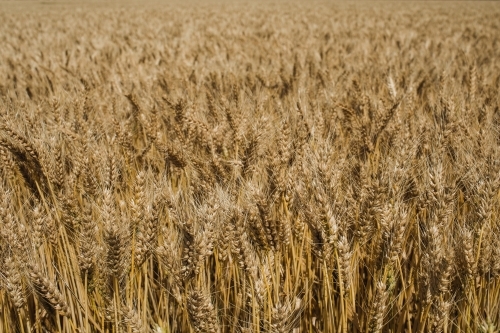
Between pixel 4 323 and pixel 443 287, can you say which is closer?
pixel 443 287

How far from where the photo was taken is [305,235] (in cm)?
150

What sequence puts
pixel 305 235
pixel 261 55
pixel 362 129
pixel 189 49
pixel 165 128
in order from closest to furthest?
pixel 305 235 < pixel 362 129 < pixel 165 128 < pixel 261 55 < pixel 189 49

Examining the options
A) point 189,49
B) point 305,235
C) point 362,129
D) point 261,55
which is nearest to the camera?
point 305,235

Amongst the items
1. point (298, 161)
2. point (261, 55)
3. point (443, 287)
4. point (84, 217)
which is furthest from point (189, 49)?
point (443, 287)

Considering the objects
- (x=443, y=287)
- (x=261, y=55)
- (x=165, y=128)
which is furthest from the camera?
(x=261, y=55)

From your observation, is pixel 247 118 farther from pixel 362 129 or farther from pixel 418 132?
pixel 418 132

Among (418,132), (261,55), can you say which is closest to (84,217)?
(418,132)

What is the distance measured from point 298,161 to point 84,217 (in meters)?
0.83

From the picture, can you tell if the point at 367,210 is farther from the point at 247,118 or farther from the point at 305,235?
the point at 247,118

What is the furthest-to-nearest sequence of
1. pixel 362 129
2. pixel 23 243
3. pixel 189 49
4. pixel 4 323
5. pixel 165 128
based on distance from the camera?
pixel 189 49
pixel 165 128
pixel 362 129
pixel 4 323
pixel 23 243

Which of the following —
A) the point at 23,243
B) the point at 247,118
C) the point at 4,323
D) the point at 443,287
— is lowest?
the point at 4,323

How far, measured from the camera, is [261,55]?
4.81 meters

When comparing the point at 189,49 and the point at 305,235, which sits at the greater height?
the point at 189,49

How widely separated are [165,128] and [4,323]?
4.66ft
